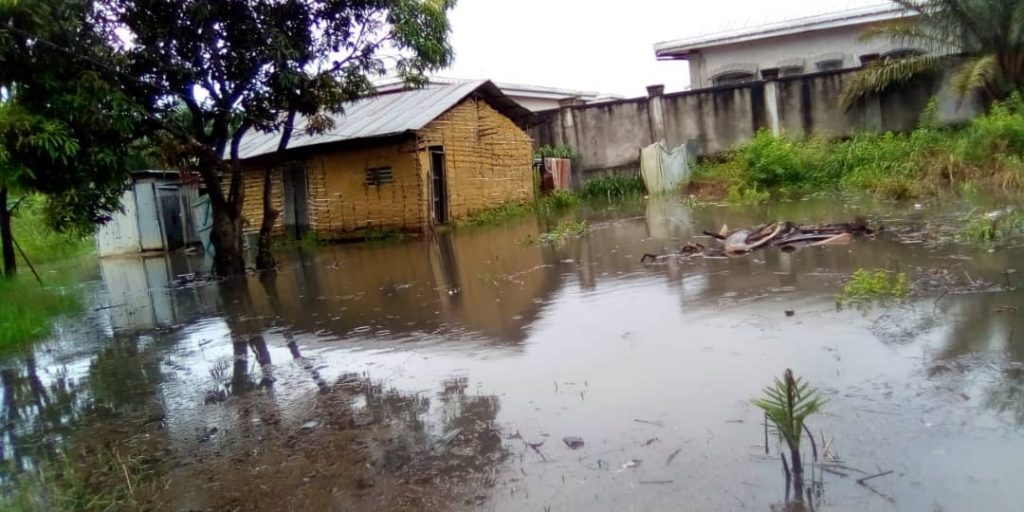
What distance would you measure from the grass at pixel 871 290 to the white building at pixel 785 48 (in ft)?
53.6

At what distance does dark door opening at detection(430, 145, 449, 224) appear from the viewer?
57.4 feet

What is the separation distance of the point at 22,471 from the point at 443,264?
7.11 m

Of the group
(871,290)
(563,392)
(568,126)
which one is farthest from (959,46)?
(563,392)

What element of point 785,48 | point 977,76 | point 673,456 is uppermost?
point 785,48

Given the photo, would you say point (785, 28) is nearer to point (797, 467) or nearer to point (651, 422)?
point (651, 422)

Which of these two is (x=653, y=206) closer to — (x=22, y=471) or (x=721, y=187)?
(x=721, y=187)

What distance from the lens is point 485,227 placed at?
1697 centimetres

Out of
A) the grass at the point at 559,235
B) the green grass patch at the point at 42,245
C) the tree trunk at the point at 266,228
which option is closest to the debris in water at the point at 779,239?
the grass at the point at 559,235

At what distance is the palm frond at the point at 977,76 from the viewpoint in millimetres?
16594

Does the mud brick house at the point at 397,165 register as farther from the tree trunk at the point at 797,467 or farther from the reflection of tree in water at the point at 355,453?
the tree trunk at the point at 797,467

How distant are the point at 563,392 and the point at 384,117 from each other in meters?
15.1

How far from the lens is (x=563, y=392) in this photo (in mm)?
4266

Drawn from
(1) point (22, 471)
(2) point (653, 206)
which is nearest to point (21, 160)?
(1) point (22, 471)

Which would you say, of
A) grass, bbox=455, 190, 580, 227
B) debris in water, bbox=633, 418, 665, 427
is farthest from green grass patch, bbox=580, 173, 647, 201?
debris in water, bbox=633, 418, 665, 427
